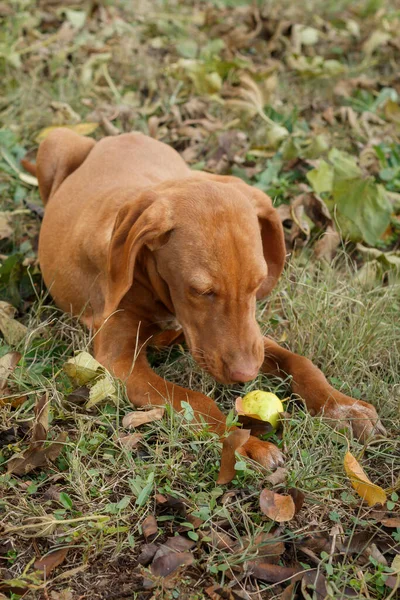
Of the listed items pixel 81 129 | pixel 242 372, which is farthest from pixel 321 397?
pixel 81 129

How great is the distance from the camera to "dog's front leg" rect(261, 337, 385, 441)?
3590mm

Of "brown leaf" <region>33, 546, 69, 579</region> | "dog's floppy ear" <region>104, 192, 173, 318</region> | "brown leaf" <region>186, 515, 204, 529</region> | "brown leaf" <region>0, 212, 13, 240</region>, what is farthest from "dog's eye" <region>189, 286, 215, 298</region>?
"brown leaf" <region>0, 212, 13, 240</region>

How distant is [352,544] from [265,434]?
65 cm

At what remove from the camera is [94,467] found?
11.0 ft

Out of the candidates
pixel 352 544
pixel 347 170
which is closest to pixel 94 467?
pixel 352 544

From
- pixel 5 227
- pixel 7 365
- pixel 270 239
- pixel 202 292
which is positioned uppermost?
pixel 202 292

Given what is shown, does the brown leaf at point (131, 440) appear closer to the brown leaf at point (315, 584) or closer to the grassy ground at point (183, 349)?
the grassy ground at point (183, 349)

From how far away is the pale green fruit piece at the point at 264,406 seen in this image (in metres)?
3.53

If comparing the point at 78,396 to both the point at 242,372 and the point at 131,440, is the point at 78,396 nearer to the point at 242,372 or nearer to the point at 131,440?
the point at 131,440

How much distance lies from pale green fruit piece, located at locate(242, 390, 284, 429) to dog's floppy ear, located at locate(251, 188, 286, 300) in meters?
0.70

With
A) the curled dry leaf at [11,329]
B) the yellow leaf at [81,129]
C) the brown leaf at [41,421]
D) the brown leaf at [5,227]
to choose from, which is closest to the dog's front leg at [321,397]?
the brown leaf at [41,421]

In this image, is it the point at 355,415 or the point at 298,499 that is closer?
the point at 298,499

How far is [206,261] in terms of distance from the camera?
135 inches

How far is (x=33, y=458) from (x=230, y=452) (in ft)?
2.64
